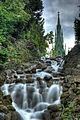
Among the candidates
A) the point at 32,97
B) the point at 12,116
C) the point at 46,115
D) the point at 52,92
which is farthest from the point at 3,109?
the point at 52,92

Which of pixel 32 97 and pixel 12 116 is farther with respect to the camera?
pixel 32 97

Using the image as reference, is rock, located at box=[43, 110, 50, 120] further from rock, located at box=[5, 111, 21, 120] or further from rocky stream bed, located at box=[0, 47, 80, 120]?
rock, located at box=[5, 111, 21, 120]

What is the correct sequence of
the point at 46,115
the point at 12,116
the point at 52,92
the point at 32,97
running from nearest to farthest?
1. the point at 12,116
2. the point at 46,115
3. the point at 32,97
4. the point at 52,92

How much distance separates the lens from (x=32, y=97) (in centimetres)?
1755

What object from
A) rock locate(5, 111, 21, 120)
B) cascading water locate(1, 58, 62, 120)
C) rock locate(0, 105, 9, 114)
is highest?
cascading water locate(1, 58, 62, 120)

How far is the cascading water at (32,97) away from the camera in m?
16.0

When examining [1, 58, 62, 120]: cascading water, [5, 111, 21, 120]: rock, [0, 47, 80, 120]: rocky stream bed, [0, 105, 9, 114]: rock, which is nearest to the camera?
[5, 111, 21, 120]: rock

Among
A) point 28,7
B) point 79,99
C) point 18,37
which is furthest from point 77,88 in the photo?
point 28,7

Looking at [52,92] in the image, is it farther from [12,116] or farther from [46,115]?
[12,116]

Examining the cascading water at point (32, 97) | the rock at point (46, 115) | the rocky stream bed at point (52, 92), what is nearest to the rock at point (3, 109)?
the rocky stream bed at point (52, 92)

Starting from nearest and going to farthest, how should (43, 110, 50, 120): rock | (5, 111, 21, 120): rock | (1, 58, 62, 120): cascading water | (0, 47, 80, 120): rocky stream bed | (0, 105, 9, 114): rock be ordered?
(5, 111, 21, 120): rock → (0, 105, 9, 114): rock → (0, 47, 80, 120): rocky stream bed → (43, 110, 50, 120): rock → (1, 58, 62, 120): cascading water

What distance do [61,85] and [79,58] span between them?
5546 mm

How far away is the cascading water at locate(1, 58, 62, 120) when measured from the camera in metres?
16.0

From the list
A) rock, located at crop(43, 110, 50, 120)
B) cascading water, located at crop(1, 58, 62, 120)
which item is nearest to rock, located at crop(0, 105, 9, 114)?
cascading water, located at crop(1, 58, 62, 120)
